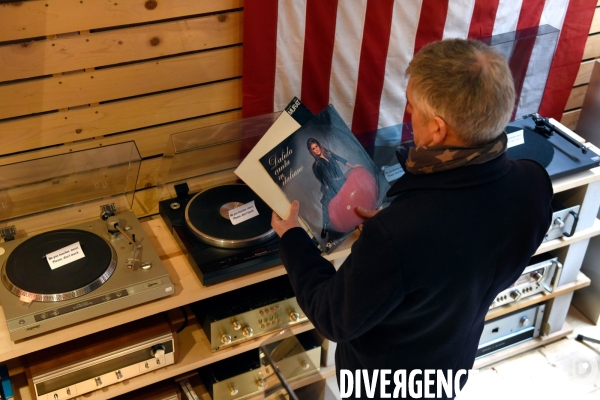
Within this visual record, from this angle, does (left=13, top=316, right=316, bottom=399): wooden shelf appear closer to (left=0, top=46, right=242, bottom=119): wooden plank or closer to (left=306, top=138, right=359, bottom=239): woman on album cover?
(left=306, top=138, right=359, bottom=239): woman on album cover

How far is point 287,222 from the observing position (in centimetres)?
171

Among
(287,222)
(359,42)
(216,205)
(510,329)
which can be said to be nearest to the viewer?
(287,222)

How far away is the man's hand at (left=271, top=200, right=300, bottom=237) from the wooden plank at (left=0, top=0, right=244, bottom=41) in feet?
2.28

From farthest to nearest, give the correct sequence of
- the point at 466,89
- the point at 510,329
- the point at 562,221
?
1. the point at 510,329
2. the point at 562,221
3. the point at 466,89

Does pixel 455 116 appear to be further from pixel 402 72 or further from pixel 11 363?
pixel 11 363

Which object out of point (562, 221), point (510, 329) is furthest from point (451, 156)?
point (510, 329)

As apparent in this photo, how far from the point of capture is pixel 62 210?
79.5 inches

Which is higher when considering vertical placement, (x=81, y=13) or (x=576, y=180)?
(x=81, y=13)

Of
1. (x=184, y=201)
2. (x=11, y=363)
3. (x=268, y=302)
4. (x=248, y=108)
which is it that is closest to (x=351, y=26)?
(x=248, y=108)

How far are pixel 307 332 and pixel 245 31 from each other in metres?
1.02

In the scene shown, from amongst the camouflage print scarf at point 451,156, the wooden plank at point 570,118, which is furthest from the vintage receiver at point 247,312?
the wooden plank at point 570,118

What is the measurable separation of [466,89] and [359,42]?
1.03 m

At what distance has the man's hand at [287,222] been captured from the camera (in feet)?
5.57

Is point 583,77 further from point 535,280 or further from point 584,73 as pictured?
point 535,280
